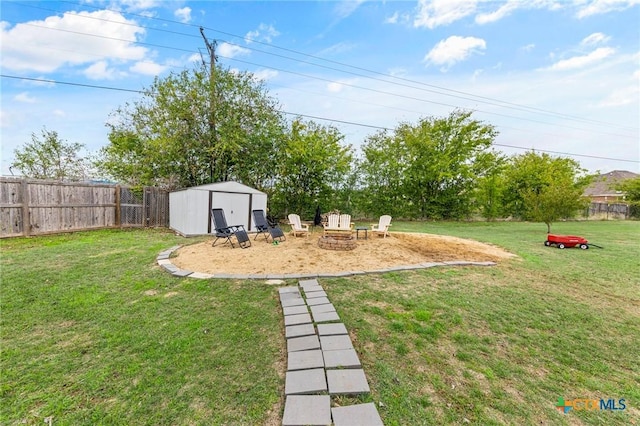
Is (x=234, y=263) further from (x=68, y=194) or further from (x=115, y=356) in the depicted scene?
(x=68, y=194)

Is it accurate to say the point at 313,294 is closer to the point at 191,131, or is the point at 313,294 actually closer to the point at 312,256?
the point at 312,256

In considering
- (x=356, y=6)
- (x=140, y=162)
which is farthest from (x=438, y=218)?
(x=140, y=162)

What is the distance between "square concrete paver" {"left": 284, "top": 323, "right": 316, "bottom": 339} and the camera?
2.48 metres

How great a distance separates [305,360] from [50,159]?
15.5 meters

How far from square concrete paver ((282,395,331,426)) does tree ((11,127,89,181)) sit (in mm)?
15401

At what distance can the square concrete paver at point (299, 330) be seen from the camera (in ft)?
8.13

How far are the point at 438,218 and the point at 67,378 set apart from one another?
16.3 metres

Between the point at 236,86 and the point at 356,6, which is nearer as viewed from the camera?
the point at 356,6

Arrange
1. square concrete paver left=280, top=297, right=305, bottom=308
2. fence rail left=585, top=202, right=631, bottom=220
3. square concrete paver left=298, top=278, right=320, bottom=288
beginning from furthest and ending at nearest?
1. fence rail left=585, top=202, right=631, bottom=220
2. square concrete paver left=298, top=278, right=320, bottom=288
3. square concrete paver left=280, top=297, right=305, bottom=308

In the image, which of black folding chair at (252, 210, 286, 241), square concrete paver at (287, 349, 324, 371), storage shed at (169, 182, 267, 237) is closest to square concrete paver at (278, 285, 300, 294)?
square concrete paver at (287, 349, 324, 371)

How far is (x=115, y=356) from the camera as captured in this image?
2.18m

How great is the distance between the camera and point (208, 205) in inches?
318

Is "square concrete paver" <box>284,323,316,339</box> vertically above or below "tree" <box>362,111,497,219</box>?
below

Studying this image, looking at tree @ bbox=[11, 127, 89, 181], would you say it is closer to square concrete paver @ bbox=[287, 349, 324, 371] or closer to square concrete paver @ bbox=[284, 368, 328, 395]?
square concrete paver @ bbox=[287, 349, 324, 371]
